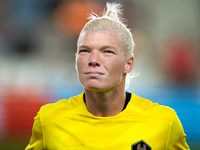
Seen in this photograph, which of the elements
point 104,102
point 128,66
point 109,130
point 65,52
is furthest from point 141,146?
point 65,52

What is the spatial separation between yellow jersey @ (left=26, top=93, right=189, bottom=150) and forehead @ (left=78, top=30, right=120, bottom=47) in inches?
19.2

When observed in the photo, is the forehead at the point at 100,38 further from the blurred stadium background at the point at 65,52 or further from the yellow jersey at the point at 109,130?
the blurred stadium background at the point at 65,52

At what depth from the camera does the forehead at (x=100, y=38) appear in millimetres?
1666

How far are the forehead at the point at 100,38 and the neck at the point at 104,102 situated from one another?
333 mm

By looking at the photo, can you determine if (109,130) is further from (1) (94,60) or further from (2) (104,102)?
(1) (94,60)

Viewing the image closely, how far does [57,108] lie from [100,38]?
65cm

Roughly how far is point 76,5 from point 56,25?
60 centimetres

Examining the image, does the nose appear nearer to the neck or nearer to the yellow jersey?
the neck

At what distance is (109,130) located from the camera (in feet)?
5.80

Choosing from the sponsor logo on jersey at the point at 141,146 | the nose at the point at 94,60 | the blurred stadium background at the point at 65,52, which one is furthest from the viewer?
the blurred stadium background at the point at 65,52

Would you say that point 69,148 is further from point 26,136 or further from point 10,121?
point 10,121

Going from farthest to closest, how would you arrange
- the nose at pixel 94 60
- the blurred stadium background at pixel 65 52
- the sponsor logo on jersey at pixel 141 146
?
1. the blurred stadium background at pixel 65 52
2. the sponsor logo on jersey at pixel 141 146
3. the nose at pixel 94 60

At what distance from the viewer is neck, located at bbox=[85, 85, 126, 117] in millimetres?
1782

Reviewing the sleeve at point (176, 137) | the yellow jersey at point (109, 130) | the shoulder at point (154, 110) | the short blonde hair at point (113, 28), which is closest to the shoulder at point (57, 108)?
the yellow jersey at point (109, 130)
